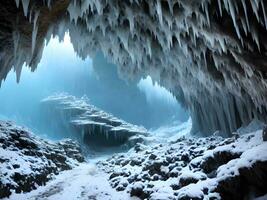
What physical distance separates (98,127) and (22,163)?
31989 millimetres

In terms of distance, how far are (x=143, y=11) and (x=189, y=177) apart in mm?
5457

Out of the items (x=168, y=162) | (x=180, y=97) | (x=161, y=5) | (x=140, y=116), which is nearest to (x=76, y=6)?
(x=161, y=5)

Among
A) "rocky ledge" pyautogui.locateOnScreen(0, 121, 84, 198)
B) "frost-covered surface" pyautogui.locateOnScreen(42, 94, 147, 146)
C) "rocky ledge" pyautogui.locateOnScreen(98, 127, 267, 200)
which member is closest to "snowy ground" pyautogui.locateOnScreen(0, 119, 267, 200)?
"rocky ledge" pyautogui.locateOnScreen(98, 127, 267, 200)

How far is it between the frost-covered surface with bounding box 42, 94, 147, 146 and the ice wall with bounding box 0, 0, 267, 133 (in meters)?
31.9

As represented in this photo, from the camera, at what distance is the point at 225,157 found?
9914mm

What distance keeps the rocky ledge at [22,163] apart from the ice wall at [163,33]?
→ 706 cm

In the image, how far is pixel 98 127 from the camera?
4994 centimetres

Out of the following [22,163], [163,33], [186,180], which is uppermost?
[163,33]

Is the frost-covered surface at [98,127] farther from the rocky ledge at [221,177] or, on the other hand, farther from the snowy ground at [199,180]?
the rocky ledge at [221,177]

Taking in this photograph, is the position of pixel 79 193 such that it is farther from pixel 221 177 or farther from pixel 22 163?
pixel 221 177

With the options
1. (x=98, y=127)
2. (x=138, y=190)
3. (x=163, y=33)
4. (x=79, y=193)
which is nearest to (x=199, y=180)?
(x=138, y=190)

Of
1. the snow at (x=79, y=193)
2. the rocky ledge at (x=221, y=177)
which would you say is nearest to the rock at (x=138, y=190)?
the rocky ledge at (x=221, y=177)

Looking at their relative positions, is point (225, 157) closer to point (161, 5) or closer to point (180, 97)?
point (161, 5)

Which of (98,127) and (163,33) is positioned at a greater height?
(98,127)
